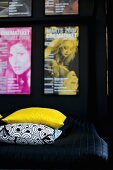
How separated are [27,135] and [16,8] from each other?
2.06m

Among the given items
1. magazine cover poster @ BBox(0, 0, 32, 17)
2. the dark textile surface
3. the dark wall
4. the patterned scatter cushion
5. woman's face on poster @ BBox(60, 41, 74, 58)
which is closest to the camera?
the dark textile surface

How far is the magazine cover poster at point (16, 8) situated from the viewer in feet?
11.0

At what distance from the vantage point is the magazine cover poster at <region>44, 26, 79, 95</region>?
3.20 meters

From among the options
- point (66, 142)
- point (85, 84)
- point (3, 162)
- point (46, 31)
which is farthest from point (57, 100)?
point (3, 162)

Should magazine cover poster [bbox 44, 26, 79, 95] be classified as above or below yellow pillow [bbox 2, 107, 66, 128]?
above

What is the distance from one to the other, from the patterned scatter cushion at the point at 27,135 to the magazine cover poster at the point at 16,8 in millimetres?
1919

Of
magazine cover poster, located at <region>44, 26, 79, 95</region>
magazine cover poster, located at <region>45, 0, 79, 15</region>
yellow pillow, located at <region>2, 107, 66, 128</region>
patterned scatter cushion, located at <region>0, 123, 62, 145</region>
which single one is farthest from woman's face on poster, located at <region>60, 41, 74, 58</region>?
patterned scatter cushion, located at <region>0, 123, 62, 145</region>

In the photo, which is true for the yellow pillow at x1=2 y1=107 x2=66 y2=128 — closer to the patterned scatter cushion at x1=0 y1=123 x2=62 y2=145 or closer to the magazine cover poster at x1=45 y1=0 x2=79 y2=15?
the patterned scatter cushion at x1=0 y1=123 x2=62 y2=145

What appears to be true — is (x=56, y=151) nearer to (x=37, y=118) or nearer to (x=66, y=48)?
(x=37, y=118)

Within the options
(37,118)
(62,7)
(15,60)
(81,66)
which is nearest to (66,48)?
(81,66)

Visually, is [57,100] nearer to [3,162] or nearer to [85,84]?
[85,84]

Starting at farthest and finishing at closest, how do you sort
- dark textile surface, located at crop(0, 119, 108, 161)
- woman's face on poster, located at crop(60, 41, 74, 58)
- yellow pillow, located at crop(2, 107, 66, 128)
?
woman's face on poster, located at crop(60, 41, 74, 58), yellow pillow, located at crop(2, 107, 66, 128), dark textile surface, located at crop(0, 119, 108, 161)

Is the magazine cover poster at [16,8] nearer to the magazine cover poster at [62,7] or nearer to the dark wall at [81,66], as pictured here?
the dark wall at [81,66]

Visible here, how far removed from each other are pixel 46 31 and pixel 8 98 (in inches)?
36.2
